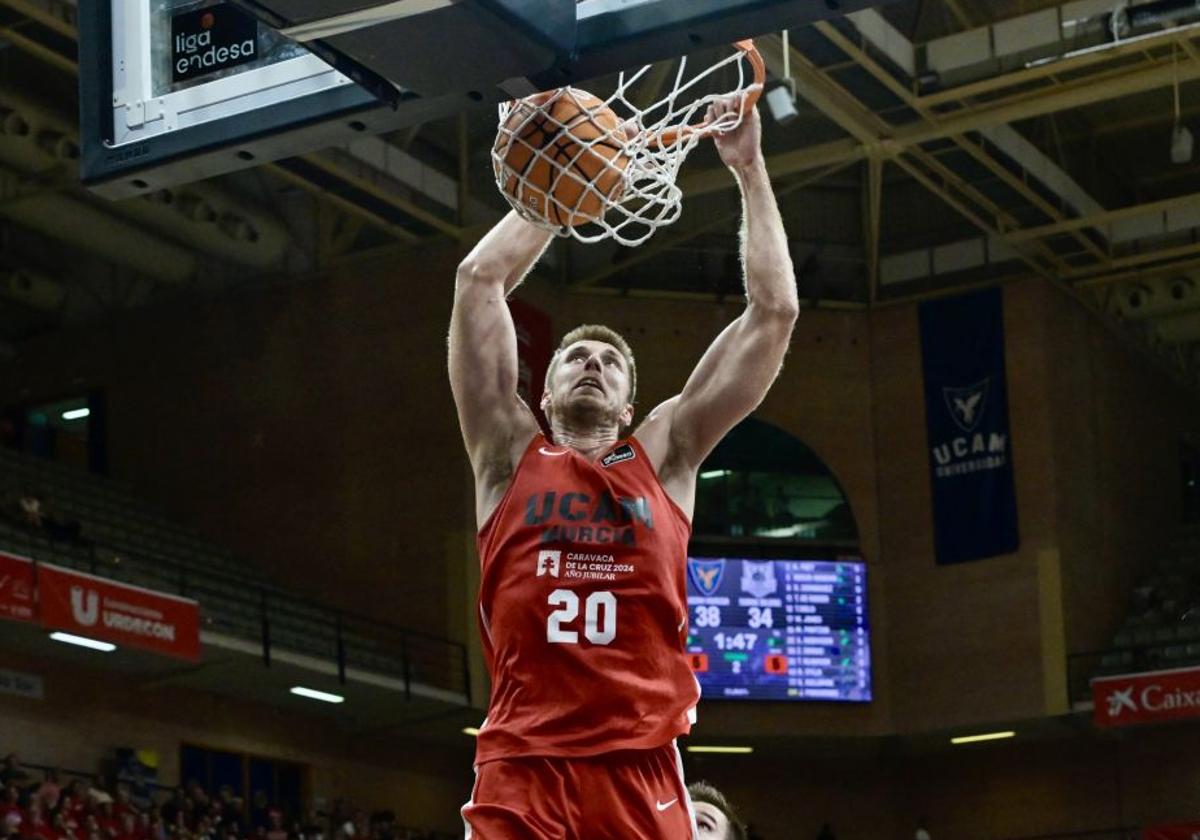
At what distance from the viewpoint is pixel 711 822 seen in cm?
521

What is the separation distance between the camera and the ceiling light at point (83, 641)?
20703mm

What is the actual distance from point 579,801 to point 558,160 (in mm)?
1719

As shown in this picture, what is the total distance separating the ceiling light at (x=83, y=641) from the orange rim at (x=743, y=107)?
1560cm

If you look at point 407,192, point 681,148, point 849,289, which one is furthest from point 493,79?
point 849,289

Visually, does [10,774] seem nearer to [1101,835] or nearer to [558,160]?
[1101,835]

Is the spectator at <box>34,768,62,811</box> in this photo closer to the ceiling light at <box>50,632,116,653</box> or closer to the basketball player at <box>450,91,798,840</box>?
the ceiling light at <box>50,632,116,653</box>

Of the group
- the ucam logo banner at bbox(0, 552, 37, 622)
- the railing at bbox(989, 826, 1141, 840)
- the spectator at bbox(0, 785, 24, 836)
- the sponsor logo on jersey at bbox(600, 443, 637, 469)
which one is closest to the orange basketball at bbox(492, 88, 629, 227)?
the sponsor logo on jersey at bbox(600, 443, 637, 469)

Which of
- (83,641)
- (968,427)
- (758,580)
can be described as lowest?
(83,641)

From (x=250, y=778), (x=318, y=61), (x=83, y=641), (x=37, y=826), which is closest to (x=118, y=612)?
(x=83, y=641)

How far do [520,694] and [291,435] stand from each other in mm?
22255

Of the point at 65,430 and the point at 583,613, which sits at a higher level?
the point at 65,430

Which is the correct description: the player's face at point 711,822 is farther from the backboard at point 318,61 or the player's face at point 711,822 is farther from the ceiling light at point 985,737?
the ceiling light at point 985,737

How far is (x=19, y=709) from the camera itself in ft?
72.1

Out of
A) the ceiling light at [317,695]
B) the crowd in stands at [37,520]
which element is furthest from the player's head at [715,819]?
the ceiling light at [317,695]
